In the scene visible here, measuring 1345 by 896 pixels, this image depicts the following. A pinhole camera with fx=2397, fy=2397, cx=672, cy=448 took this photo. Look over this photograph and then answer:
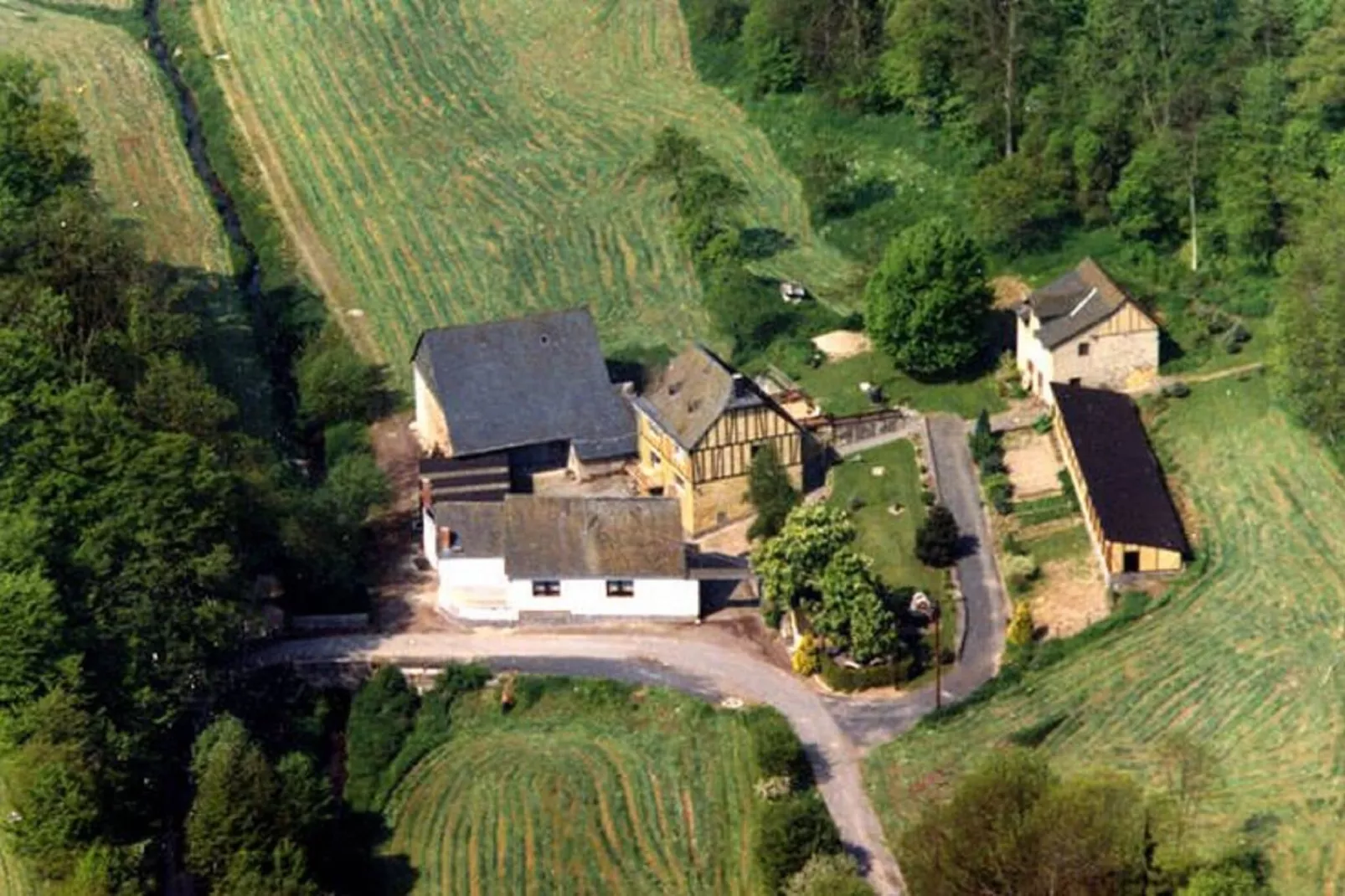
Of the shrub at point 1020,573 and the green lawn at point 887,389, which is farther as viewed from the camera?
the green lawn at point 887,389

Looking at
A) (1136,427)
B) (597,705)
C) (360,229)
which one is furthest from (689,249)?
(597,705)

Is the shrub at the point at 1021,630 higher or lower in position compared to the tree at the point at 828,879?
higher

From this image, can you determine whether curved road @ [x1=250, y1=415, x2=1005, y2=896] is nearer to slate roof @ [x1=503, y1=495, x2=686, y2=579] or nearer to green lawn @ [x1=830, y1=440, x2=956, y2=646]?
green lawn @ [x1=830, y1=440, x2=956, y2=646]

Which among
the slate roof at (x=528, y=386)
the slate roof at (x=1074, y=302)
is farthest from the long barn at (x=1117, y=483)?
the slate roof at (x=528, y=386)

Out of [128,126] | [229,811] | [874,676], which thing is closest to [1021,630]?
[874,676]

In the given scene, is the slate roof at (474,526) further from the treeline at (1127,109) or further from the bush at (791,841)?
the treeline at (1127,109)

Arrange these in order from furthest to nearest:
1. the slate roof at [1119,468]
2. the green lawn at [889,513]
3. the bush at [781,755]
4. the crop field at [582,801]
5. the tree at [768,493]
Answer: the tree at [768,493] → the green lawn at [889,513] → the slate roof at [1119,468] → the bush at [781,755] → the crop field at [582,801]

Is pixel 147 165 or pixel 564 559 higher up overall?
pixel 147 165

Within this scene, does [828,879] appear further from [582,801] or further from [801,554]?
[801,554]
